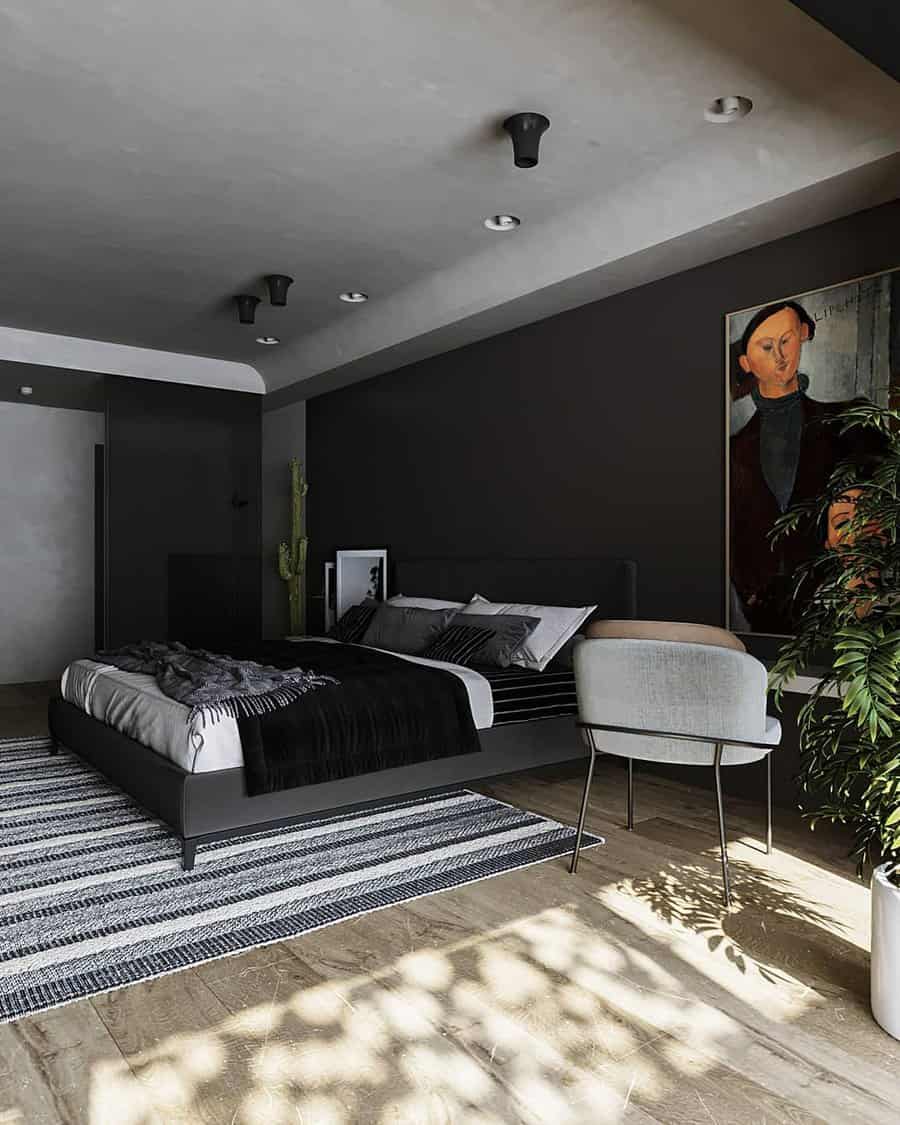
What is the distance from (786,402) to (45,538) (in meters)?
6.57

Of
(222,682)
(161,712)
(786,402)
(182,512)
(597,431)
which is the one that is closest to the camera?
(161,712)

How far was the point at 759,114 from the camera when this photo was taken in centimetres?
340

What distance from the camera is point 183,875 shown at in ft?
10.2

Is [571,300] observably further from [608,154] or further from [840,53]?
[840,53]

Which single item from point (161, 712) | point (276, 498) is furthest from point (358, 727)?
point (276, 498)

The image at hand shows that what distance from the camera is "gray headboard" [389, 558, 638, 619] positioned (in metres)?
4.64

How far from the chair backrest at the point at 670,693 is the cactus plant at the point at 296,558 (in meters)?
4.60

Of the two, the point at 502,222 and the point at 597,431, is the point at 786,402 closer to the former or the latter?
the point at 597,431

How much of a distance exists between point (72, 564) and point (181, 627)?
5.15ft

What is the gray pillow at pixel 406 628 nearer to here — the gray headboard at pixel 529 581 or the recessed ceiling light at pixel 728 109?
the gray headboard at pixel 529 581

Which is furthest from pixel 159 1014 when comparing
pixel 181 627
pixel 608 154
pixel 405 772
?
pixel 181 627

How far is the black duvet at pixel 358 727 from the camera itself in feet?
10.8

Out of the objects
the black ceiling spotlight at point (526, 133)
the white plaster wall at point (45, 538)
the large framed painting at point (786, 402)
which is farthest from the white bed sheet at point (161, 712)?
the white plaster wall at point (45, 538)

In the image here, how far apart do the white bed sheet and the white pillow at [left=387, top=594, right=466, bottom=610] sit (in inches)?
23.3
